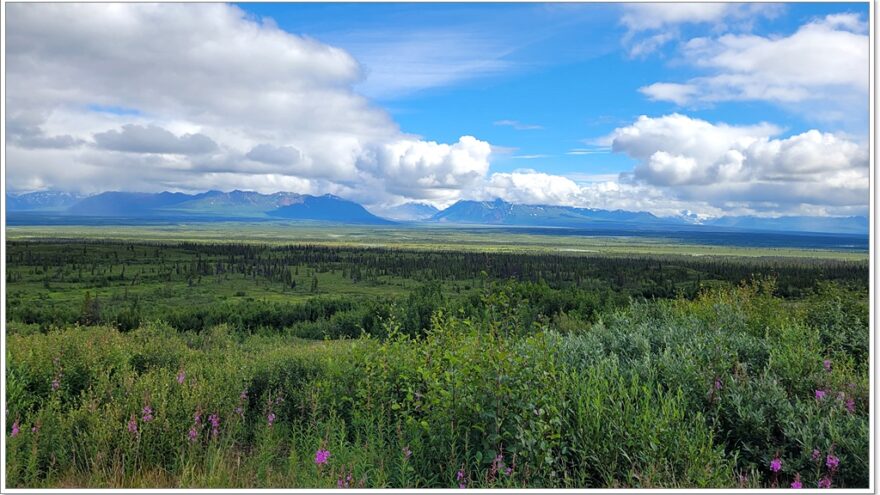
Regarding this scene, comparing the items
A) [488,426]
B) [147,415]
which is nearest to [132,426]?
[147,415]

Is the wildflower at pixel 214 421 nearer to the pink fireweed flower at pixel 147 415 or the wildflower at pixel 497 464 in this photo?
the pink fireweed flower at pixel 147 415

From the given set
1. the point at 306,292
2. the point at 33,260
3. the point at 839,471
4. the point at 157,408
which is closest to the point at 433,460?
the point at 157,408

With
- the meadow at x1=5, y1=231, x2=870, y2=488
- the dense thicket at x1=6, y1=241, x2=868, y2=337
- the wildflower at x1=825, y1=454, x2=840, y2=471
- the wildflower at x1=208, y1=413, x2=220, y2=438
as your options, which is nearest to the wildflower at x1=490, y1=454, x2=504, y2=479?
the meadow at x1=5, y1=231, x2=870, y2=488

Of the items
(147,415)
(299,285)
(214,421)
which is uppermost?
(147,415)

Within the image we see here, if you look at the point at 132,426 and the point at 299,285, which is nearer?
the point at 132,426

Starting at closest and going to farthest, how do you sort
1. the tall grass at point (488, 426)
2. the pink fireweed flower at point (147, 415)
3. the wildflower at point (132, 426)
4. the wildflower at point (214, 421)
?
the tall grass at point (488, 426), the wildflower at point (132, 426), the pink fireweed flower at point (147, 415), the wildflower at point (214, 421)

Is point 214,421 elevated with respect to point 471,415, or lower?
lower

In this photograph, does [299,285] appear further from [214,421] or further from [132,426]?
[132,426]

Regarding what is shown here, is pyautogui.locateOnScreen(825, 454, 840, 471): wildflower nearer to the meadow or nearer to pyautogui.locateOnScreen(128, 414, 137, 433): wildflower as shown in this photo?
the meadow

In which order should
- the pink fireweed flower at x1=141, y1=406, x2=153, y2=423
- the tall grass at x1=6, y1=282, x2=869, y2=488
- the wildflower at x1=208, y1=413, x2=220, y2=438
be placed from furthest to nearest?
1. the wildflower at x1=208, y1=413, x2=220, y2=438
2. the pink fireweed flower at x1=141, y1=406, x2=153, y2=423
3. the tall grass at x1=6, y1=282, x2=869, y2=488

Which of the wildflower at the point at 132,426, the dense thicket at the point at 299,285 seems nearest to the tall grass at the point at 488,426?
the wildflower at the point at 132,426

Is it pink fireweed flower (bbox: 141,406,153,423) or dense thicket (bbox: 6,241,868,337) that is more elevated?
pink fireweed flower (bbox: 141,406,153,423)

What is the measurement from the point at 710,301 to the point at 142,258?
12666 cm

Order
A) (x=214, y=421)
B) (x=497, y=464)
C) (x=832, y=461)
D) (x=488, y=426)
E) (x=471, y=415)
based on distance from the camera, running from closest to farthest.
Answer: (x=832, y=461) → (x=497, y=464) → (x=488, y=426) → (x=471, y=415) → (x=214, y=421)
